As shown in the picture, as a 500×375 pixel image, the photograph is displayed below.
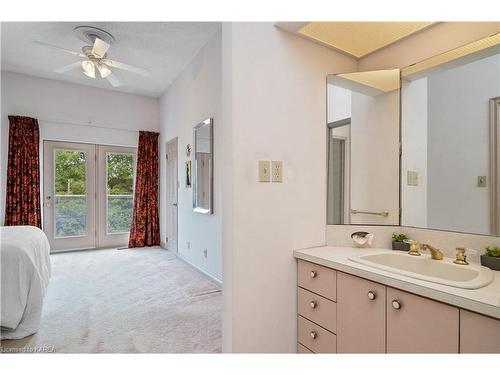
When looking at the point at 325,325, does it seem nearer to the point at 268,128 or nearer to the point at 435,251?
the point at 435,251

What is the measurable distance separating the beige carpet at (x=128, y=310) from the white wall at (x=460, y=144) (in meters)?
1.74

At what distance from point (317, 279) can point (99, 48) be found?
316 centimetres

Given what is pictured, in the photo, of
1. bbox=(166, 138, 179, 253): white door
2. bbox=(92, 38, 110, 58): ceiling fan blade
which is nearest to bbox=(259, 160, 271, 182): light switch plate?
bbox=(92, 38, 110, 58): ceiling fan blade

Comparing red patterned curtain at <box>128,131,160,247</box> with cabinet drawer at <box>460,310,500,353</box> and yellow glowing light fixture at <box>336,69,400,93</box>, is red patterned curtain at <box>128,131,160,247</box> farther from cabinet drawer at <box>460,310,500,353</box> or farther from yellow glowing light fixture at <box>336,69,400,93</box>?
cabinet drawer at <box>460,310,500,353</box>

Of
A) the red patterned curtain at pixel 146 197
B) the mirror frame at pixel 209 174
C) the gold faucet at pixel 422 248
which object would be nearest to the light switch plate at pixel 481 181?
the gold faucet at pixel 422 248

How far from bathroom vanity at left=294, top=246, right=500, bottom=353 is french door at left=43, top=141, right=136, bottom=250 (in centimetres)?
458

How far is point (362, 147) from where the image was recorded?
1859 millimetres

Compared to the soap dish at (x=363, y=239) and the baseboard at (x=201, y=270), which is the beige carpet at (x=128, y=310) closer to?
the baseboard at (x=201, y=270)

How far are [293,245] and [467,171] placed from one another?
40.4 inches

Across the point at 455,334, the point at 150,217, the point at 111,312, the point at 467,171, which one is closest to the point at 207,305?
the point at 111,312

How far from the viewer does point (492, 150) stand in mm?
1374

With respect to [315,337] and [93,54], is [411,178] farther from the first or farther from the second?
[93,54]

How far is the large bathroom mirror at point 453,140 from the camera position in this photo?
1380 mm

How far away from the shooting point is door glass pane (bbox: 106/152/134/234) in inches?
202
